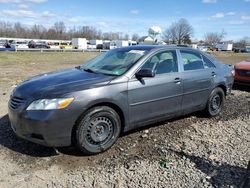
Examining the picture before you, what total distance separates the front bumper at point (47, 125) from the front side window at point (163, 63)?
1.64 metres

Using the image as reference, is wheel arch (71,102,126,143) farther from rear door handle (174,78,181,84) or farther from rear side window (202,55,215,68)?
rear side window (202,55,215,68)

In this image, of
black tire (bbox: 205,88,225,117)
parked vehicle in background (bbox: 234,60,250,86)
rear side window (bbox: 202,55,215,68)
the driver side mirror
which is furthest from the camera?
parked vehicle in background (bbox: 234,60,250,86)

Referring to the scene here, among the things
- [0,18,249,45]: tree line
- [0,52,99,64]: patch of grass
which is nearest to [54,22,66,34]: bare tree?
[0,18,249,45]: tree line

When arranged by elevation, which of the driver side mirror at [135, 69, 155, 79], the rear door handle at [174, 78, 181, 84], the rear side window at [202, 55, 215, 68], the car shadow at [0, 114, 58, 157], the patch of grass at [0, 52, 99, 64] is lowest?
the car shadow at [0, 114, 58, 157]

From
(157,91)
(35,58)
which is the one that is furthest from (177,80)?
(35,58)

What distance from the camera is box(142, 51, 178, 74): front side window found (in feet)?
15.8

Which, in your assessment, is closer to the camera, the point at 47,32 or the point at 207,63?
the point at 207,63

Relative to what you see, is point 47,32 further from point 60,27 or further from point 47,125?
point 47,125

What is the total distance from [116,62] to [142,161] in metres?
1.86

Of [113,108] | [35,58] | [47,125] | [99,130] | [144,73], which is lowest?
[35,58]

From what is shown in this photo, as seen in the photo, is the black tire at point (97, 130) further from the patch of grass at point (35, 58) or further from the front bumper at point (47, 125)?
the patch of grass at point (35, 58)

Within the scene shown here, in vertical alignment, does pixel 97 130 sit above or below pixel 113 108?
below

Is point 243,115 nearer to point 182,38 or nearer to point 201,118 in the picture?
point 201,118

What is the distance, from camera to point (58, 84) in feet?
13.4
